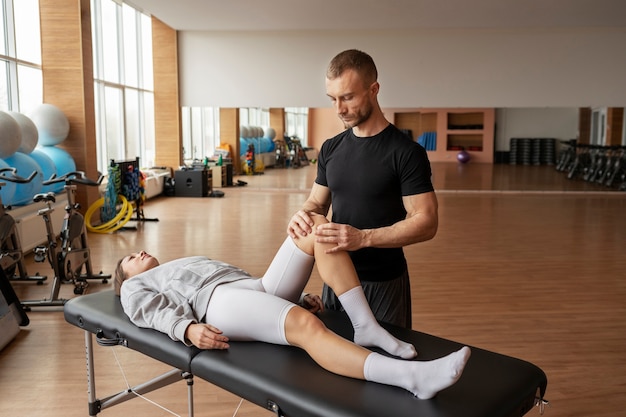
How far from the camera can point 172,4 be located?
8430 millimetres

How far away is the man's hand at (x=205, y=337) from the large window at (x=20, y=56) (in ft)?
17.1

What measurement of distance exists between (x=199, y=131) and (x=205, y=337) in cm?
1055

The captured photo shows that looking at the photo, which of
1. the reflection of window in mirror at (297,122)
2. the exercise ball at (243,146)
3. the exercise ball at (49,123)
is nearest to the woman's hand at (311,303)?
the exercise ball at (49,123)

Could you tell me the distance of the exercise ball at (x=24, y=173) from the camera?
16.7 feet

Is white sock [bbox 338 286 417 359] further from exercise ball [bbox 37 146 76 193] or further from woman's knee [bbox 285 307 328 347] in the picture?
exercise ball [bbox 37 146 76 193]

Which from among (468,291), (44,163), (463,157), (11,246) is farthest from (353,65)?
(463,157)

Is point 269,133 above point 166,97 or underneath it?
underneath

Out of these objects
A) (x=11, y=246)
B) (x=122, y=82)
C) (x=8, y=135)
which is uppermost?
(x=122, y=82)

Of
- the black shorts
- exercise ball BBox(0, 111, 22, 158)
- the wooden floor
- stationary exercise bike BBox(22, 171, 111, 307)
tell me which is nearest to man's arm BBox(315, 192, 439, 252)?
the black shorts

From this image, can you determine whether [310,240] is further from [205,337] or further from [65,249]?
[65,249]

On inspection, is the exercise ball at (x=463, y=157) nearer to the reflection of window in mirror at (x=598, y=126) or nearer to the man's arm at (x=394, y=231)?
the reflection of window in mirror at (x=598, y=126)

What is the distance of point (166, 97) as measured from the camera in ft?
34.7

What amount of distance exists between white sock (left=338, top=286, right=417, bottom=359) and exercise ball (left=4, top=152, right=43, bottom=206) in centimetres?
413

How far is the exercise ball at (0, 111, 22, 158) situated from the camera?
15.5 ft
